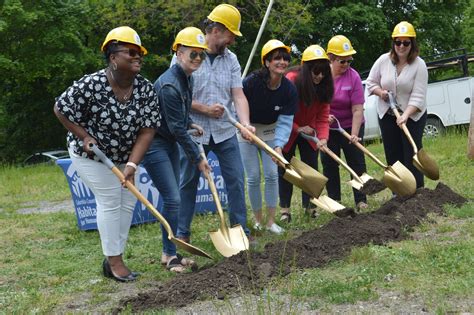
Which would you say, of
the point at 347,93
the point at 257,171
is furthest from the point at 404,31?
the point at 257,171

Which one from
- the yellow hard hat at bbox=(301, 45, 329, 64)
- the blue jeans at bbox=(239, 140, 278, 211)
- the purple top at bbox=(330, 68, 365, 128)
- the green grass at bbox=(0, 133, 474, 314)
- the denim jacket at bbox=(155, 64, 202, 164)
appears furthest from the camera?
the purple top at bbox=(330, 68, 365, 128)

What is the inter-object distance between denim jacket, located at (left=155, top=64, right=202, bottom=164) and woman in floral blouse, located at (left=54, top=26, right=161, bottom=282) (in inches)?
8.0

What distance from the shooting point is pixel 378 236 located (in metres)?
5.89

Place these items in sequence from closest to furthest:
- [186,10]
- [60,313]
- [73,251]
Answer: [60,313] < [73,251] < [186,10]

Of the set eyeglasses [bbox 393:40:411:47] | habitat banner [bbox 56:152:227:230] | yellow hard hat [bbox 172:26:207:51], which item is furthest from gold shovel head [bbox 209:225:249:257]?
eyeglasses [bbox 393:40:411:47]

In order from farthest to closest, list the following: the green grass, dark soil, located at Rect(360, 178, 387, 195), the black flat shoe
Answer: dark soil, located at Rect(360, 178, 387, 195), the black flat shoe, the green grass

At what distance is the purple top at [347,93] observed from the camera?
309 inches

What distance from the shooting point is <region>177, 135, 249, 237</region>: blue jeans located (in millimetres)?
6250

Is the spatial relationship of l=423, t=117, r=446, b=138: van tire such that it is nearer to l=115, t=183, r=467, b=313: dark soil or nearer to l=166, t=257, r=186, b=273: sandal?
l=115, t=183, r=467, b=313: dark soil

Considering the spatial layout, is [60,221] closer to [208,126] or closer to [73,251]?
[73,251]

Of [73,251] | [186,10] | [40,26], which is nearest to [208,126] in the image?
[73,251]

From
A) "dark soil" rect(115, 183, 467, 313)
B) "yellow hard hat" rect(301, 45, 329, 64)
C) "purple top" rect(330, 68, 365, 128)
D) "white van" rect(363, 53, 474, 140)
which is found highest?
"yellow hard hat" rect(301, 45, 329, 64)

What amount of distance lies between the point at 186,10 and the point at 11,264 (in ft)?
62.2

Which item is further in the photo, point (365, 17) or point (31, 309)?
point (365, 17)
